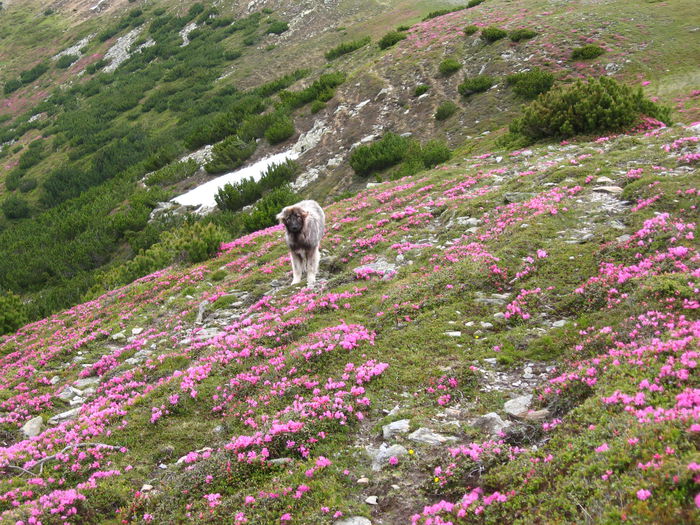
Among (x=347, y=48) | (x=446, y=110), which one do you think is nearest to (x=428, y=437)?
(x=446, y=110)

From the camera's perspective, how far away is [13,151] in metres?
53.8

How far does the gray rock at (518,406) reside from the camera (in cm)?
553

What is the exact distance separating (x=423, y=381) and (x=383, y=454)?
61.3 inches

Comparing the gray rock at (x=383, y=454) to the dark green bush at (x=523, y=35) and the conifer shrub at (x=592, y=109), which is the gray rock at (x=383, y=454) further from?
the dark green bush at (x=523, y=35)

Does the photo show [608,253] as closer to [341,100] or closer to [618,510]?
[618,510]

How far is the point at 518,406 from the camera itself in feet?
18.6

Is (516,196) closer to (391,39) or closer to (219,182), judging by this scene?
(219,182)

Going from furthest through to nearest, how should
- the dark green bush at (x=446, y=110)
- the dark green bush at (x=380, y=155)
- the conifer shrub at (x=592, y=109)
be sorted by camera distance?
the dark green bush at (x=446, y=110) → the dark green bush at (x=380, y=155) → the conifer shrub at (x=592, y=109)

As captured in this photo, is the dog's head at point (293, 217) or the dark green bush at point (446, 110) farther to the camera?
the dark green bush at point (446, 110)

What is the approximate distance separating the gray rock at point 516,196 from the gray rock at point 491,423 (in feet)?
28.6

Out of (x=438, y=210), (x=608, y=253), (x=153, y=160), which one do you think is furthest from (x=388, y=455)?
(x=153, y=160)

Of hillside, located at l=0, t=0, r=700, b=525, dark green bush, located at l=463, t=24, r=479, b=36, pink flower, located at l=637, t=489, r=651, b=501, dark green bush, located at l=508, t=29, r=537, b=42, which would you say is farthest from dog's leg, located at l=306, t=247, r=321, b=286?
dark green bush, located at l=463, t=24, r=479, b=36

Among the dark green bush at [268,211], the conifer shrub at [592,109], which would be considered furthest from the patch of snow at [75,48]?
the conifer shrub at [592,109]

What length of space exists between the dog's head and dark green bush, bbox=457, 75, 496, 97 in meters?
20.6
